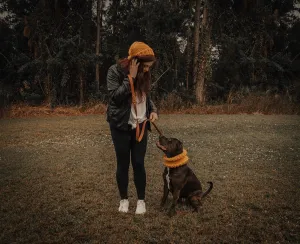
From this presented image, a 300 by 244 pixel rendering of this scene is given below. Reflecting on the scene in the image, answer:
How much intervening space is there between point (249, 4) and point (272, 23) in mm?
3150

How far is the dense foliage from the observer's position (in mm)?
17047

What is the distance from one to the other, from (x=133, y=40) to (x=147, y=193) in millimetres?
15574

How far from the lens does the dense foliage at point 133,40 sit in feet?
55.9

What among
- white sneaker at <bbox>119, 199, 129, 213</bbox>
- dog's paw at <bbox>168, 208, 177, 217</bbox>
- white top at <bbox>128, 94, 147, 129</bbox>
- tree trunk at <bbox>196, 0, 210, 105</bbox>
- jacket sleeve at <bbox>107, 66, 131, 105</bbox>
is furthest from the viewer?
Result: tree trunk at <bbox>196, 0, 210, 105</bbox>

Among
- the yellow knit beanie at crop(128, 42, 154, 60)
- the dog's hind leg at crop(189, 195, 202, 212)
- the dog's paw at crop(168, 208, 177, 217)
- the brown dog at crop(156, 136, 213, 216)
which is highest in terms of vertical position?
the yellow knit beanie at crop(128, 42, 154, 60)

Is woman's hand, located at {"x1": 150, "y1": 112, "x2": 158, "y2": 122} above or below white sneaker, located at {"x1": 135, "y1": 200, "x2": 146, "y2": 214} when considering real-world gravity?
above

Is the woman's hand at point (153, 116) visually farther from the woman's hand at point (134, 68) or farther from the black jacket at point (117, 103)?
the woman's hand at point (134, 68)

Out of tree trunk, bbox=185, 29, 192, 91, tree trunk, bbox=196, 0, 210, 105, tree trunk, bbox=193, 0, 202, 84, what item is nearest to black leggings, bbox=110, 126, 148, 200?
tree trunk, bbox=196, 0, 210, 105

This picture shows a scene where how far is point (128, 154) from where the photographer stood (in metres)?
3.73

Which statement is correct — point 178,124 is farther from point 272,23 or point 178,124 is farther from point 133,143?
point 272,23

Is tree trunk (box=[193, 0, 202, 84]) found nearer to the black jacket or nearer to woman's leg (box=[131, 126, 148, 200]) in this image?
woman's leg (box=[131, 126, 148, 200])

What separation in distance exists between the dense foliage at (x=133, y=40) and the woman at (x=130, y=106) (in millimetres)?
13321

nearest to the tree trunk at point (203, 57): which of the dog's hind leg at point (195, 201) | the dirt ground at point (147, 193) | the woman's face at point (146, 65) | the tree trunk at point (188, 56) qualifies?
the tree trunk at point (188, 56)

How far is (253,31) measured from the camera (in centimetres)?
2066
